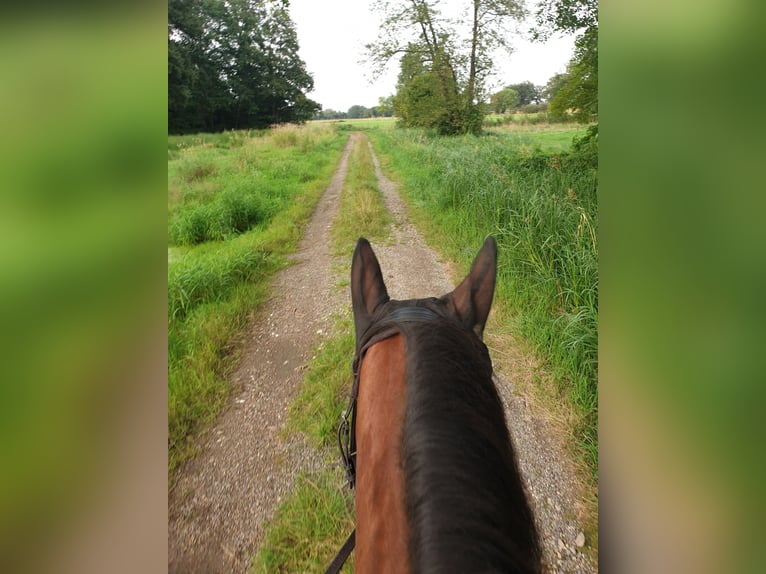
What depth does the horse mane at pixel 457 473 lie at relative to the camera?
0.53 m

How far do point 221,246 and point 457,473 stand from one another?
2958mm

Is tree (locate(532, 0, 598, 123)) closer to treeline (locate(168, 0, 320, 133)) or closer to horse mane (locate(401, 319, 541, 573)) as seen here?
horse mane (locate(401, 319, 541, 573))

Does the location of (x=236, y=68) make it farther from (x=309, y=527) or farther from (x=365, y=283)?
(x=309, y=527)

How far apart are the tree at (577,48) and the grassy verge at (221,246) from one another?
1.50 m

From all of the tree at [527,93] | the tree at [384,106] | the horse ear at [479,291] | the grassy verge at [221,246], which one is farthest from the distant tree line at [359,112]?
the horse ear at [479,291]

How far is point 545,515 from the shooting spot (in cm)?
151

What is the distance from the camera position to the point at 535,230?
261 centimetres

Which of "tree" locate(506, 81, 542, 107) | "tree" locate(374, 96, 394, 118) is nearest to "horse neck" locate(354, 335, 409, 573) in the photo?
"tree" locate(506, 81, 542, 107)

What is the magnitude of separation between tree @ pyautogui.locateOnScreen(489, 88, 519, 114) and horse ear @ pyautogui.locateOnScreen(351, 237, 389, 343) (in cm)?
179

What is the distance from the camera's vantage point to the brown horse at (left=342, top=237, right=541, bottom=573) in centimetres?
54

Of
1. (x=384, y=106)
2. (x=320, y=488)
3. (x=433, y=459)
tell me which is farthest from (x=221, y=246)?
(x=433, y=459)

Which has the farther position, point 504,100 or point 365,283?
point 504,100
